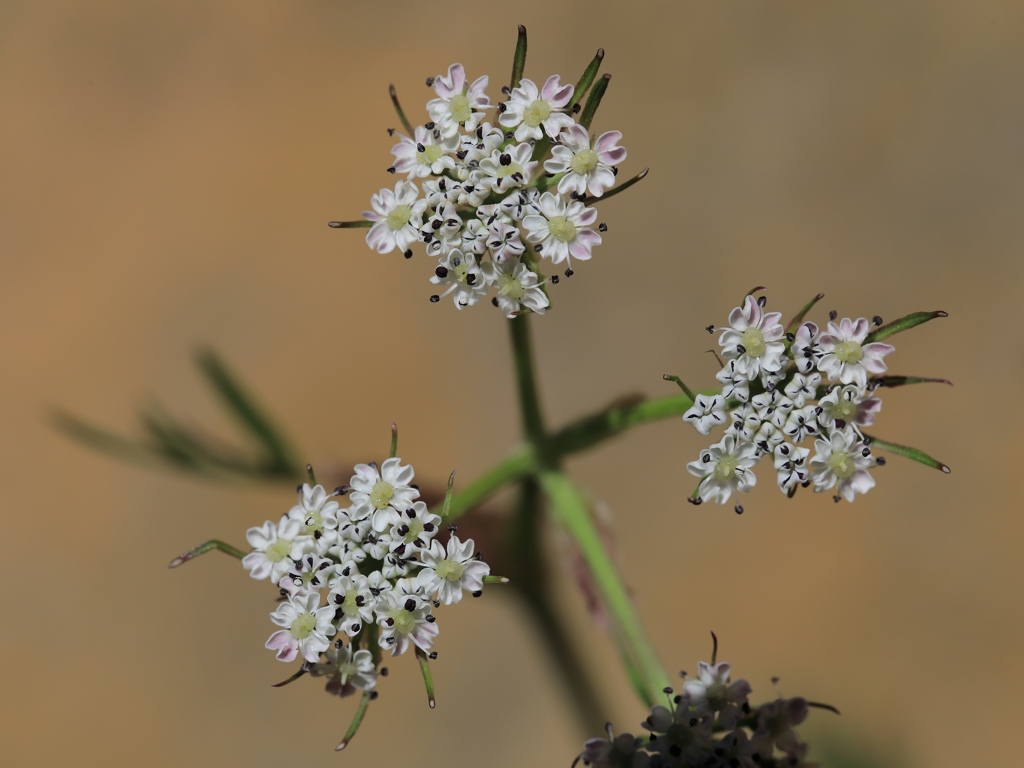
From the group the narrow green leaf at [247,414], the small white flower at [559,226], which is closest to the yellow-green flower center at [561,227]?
the small white flower at [559,226]

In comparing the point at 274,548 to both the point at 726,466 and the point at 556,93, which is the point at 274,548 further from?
the point at 556,93

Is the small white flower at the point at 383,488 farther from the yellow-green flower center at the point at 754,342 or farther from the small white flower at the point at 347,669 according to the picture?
the yellow-green flower center at the point at 754,342

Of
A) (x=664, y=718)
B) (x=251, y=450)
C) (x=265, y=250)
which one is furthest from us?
(x=265, y=250)

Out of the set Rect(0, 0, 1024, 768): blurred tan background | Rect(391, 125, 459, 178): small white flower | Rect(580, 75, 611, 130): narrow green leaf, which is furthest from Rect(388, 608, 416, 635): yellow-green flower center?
Rect(0, 0, 1024, 768): blurred tan background

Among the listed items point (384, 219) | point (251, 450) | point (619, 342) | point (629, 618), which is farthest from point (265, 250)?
point (629, 618)

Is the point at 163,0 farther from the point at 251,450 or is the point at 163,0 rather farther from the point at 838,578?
the point at 838,578

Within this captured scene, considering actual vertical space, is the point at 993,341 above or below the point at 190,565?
below

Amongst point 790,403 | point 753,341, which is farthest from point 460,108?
point 790,403
